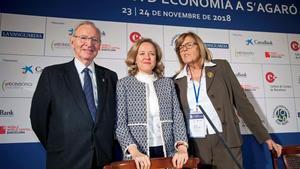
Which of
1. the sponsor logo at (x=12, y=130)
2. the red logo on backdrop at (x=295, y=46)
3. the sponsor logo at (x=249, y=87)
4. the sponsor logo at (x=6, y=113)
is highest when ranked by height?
the red logo on backdrop at (x=295, y=46)

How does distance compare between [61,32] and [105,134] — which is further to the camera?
[61,32]

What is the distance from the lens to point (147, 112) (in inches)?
59.4

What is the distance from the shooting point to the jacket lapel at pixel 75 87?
1.47m

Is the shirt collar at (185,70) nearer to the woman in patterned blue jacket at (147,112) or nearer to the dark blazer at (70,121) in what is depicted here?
the woman in patterned blue jacket at (147,112)

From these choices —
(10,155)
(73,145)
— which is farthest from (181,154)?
(10,155)

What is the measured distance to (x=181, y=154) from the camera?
4.25 feet

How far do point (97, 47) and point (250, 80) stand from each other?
6.11ft

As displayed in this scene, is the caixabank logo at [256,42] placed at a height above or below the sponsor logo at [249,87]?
above

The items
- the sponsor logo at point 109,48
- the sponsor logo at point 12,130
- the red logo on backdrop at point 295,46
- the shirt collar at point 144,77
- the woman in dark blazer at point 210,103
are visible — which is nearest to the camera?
the shirt collar at point 144,77

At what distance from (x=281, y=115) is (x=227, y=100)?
140 centimetres

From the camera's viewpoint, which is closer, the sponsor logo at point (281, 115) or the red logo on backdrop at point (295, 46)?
the sponsor logo at point (281, 115)

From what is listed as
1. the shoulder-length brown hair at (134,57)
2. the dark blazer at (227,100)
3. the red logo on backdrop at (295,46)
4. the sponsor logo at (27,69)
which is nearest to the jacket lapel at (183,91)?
the dark blazer at (227,100)

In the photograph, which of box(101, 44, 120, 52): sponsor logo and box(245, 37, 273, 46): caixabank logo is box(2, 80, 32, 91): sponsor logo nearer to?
box(101, 44, 120, 52): sponsor logo

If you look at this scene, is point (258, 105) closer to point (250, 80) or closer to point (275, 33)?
point (250, 80)
